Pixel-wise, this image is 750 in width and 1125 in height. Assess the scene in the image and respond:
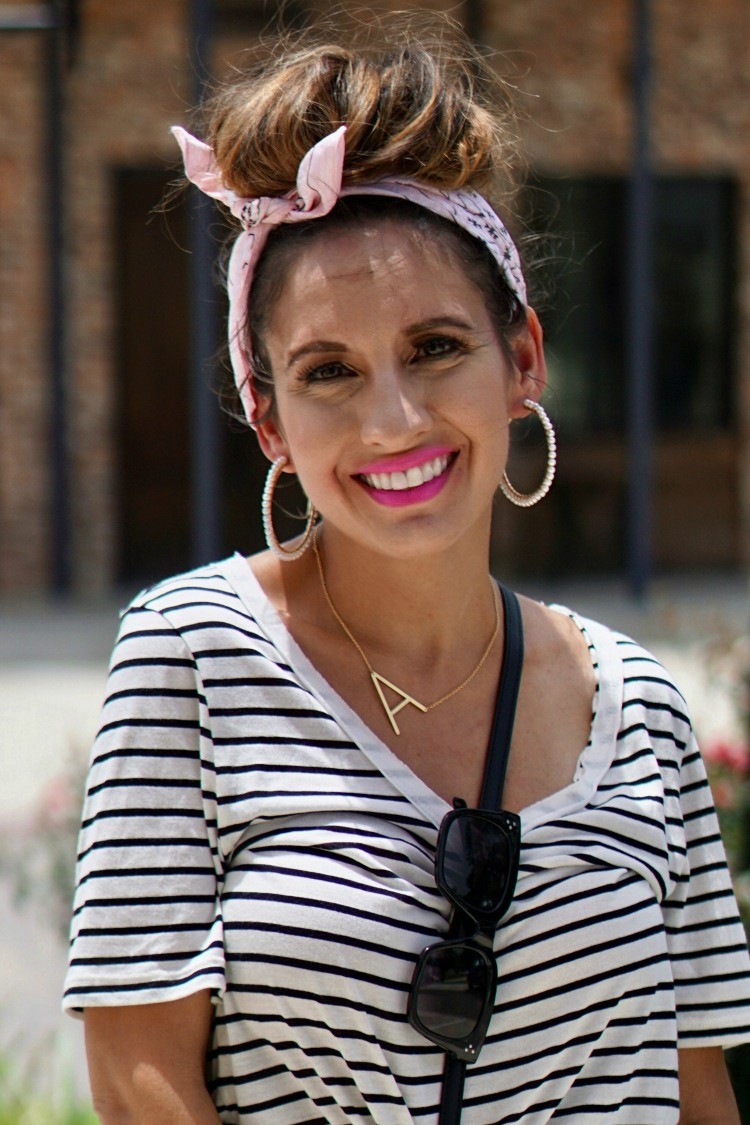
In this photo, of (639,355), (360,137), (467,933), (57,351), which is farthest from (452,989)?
(57,351)

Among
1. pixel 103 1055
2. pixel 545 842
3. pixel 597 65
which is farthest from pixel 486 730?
pixel 597 65

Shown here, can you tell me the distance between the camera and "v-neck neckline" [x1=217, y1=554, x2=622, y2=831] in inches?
63.7

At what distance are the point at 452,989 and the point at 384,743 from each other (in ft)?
0.86

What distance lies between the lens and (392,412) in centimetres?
161

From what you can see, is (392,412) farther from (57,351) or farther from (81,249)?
(81,249)

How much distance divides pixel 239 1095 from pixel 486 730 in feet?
1.48

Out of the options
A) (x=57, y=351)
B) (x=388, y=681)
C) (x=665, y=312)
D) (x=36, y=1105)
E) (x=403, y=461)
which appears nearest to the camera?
(x=403, y=461)

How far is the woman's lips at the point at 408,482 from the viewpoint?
1.63 metres

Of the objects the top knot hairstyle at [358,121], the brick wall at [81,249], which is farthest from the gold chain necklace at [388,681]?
the brick wall at [81,249]

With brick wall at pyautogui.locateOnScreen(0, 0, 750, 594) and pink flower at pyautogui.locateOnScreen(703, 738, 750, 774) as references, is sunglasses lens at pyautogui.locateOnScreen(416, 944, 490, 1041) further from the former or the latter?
brick wall at pyautogui.locateOnScreen(0, 0, 750, 594)

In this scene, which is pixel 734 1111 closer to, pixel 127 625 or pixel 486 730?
pixel 486 730

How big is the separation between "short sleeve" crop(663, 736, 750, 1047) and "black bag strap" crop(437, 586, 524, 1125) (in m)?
0.21

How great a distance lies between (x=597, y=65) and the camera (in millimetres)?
10359

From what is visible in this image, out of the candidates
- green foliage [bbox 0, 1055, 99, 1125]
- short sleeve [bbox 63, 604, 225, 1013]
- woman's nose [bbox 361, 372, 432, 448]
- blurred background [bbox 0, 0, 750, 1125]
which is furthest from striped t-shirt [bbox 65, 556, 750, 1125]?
blurred background [bbox 0, 0, 750, 1125]
